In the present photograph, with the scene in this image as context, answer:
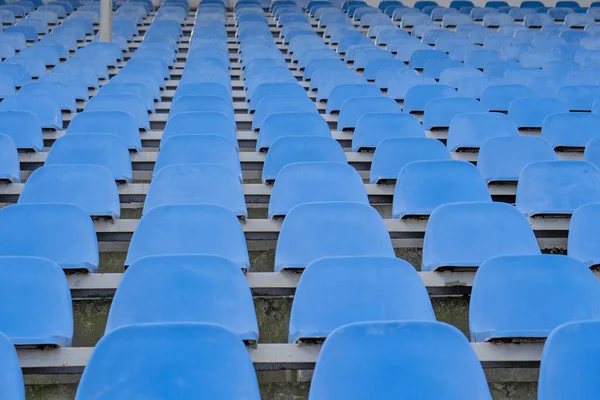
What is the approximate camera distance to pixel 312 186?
9.59 ft

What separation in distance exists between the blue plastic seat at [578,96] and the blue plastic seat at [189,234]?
9.55ft

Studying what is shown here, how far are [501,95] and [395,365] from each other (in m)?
3.24

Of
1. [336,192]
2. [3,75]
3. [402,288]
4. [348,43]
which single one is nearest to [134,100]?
[3,75]

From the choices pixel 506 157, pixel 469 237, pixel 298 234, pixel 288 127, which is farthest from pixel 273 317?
pixel 506 157

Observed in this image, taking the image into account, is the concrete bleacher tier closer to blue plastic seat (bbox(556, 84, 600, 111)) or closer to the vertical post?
blue plastic seat (bbox(556, 84, 600, 111))

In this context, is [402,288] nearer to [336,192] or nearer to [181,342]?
[181,342]

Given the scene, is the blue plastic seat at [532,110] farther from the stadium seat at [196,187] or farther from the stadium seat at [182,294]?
the stadium seat at [182,294]

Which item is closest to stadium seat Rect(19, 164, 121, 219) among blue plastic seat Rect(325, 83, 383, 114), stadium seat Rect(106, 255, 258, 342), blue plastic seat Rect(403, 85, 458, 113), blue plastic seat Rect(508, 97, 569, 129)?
stadium seat Rect(106, 255, 258, 342)

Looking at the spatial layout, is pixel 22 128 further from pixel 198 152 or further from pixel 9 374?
pixel 9 374

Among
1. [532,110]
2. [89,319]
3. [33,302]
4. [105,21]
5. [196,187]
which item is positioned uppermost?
[105,21]

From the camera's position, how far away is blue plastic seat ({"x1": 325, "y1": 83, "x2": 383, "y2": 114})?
4.49 meters

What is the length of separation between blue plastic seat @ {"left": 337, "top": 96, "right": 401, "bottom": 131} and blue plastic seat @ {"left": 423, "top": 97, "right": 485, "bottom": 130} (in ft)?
0.64

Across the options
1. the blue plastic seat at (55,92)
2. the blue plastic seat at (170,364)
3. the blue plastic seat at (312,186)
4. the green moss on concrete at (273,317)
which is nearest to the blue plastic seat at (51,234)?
the green moss on concrete at (273,317)

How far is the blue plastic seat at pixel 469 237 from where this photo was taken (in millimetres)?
2553
